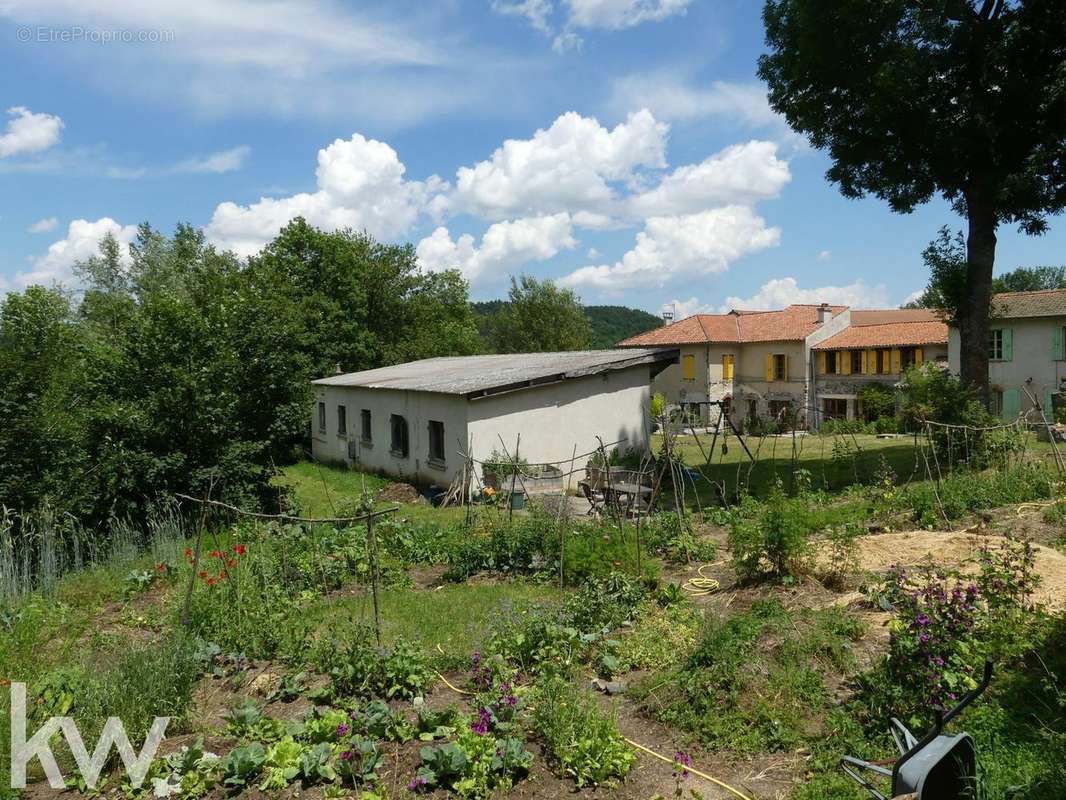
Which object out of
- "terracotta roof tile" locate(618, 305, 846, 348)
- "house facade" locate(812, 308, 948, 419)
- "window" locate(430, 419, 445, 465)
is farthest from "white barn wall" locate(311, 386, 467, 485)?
"house facade" locate(812, 308, 948, 419)

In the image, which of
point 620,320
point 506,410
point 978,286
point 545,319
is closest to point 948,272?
point 978,286

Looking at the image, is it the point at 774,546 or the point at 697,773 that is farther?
the point at 774,546

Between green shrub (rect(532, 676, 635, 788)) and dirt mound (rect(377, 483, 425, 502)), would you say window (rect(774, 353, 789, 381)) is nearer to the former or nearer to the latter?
dirt mound (rect(377, 483, 425, 502))

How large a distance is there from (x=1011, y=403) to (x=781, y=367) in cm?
1186

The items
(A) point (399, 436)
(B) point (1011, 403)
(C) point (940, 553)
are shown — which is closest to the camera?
(C) point (940, 553)

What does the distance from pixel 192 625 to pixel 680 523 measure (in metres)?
6.64

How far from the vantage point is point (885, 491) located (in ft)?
39.5

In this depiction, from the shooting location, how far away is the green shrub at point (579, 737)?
180 inches

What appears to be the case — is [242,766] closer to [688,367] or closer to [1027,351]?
[1027,351]

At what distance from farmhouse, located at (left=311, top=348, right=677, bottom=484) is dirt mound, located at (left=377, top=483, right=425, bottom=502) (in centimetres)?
62

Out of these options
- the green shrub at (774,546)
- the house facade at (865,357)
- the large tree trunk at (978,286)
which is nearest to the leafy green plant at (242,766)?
the green shrub at (774,546)

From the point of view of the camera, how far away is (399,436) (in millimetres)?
21094

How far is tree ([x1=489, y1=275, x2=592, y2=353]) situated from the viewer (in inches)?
2147

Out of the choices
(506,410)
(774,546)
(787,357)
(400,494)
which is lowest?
(400,494)
